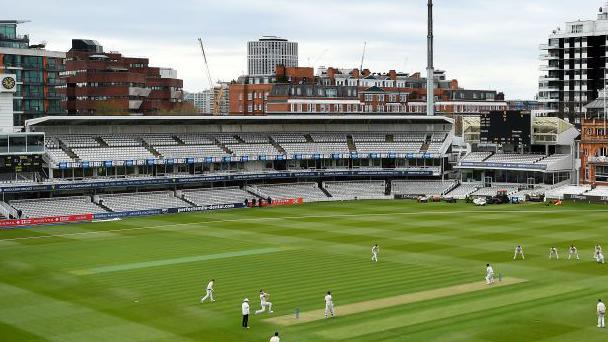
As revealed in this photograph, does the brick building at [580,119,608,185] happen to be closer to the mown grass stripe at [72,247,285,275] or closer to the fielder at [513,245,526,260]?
the fielder at [513,245,526,260]

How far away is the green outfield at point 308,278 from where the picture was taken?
3875 centimetres

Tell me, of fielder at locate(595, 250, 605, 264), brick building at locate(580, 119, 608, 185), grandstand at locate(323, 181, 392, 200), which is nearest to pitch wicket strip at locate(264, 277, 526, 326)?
fielder at locate(595, 250, 605, 264)

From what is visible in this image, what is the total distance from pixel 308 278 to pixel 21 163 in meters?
45.1

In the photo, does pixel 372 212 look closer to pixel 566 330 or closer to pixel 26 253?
pixel 26 253

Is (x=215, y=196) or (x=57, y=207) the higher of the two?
(x=215, y=196)

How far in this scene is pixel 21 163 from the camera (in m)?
85.6

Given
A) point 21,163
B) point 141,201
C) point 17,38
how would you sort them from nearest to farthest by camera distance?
point 21,163 → point 141,201 → point 17,38

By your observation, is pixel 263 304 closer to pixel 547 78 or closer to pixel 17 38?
pixel 17 38

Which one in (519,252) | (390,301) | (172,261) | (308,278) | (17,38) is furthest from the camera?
(17,38)

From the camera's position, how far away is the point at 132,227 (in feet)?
262

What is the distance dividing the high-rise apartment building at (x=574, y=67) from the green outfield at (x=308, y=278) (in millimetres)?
53493

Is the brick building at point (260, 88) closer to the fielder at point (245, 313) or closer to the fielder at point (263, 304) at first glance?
the fielder at point (263, 304)

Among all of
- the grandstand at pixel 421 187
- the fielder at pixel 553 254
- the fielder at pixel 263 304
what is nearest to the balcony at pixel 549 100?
the grandstand at pixel 421 187

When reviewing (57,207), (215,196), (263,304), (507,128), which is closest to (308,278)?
(263,304)
